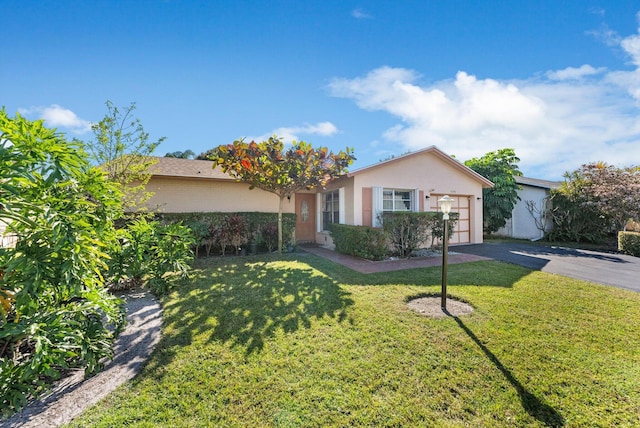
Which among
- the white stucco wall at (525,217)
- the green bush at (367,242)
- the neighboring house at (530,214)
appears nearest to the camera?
the green bush at (367,242)

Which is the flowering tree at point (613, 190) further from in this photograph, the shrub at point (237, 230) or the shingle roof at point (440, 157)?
the shrub at point (237, 230)

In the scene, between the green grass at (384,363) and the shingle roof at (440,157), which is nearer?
the green grass at (384,363)

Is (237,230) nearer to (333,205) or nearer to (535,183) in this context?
(333,205)

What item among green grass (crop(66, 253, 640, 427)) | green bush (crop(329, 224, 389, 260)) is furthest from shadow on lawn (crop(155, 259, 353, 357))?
green bush (crop(329, 224, 389, 260))

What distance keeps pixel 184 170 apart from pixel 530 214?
19206 millimetres

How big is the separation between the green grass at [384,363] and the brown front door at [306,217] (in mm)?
8074

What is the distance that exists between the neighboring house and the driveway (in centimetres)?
547

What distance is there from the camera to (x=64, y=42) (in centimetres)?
639

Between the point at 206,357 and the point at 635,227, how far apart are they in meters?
19.7

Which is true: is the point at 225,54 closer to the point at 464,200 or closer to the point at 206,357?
the point at 206,357

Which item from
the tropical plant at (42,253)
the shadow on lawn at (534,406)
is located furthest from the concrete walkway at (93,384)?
the shadow on lawn at (534,406)

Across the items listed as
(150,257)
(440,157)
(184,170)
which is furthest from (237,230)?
(440,157)

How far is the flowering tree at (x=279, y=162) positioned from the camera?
883 centimetres

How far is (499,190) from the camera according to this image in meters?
15.8
